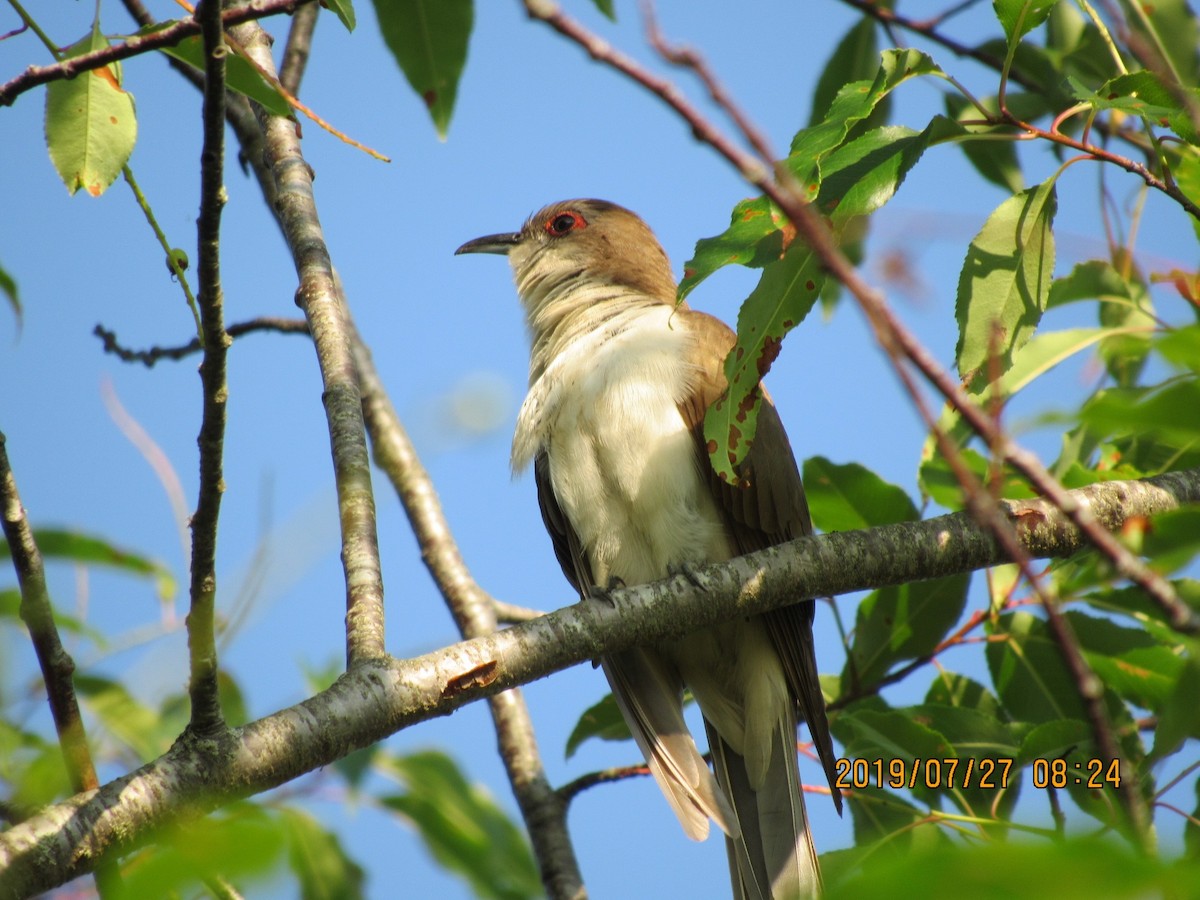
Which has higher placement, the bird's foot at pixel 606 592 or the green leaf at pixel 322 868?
the bird's foot at pixel 606 592

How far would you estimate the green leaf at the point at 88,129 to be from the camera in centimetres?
209

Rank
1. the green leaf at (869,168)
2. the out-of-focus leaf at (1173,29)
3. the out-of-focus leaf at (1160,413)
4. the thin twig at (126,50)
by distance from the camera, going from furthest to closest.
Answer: the out-of-focus leaf at (1173,29)
the green leaf at (869,168)
the thin twig at (126,50)
the out-of-focus leaf at (1160,413)

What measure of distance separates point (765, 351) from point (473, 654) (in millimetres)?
964

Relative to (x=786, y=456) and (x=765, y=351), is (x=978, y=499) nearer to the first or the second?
(x=765, y=351)

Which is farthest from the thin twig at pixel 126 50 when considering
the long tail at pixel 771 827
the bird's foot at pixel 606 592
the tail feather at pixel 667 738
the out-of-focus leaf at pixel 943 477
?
the long tail at pixel 771 827

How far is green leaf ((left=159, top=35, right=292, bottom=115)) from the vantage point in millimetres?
2109

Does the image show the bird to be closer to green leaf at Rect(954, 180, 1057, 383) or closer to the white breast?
the white breast

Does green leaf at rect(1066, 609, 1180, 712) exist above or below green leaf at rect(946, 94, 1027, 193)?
below

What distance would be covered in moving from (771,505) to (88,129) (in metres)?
2.40

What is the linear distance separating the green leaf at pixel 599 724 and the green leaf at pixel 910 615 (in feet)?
3.12

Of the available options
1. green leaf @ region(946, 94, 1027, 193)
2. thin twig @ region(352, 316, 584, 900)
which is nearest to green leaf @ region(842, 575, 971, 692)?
thin twig @ region(352, 316, 584, 900)

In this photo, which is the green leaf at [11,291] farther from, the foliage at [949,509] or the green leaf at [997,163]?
the green leaf at [997,163]

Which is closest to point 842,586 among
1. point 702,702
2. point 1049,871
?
point 702,702

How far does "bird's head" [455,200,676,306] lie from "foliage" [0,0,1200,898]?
1.10 m
